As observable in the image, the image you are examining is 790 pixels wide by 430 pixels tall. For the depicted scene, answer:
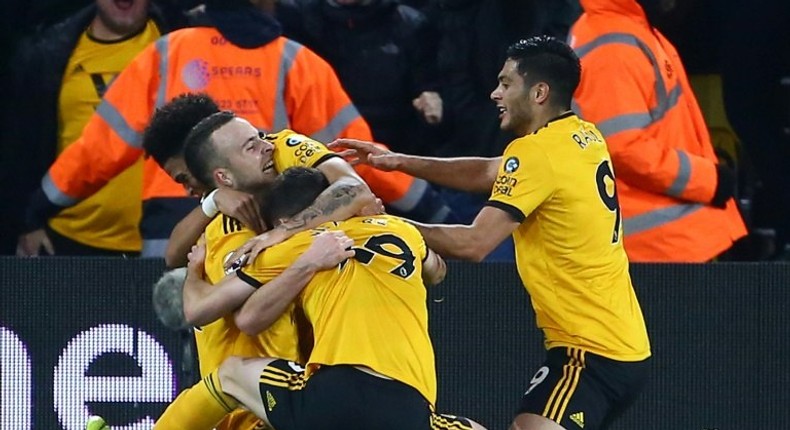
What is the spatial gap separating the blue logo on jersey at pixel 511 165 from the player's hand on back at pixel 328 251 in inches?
25.9

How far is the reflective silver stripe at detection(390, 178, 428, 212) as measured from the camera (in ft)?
29.3

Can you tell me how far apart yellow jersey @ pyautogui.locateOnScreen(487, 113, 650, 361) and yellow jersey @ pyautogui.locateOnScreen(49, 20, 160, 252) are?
8.48 feet

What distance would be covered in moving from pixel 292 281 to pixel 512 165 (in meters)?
0.88

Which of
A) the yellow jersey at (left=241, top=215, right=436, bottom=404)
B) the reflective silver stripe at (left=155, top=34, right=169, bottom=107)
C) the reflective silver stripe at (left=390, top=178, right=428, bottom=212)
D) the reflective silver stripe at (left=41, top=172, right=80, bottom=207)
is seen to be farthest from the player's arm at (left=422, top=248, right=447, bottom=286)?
the reflective silver stripe at (left=41, top=172, right=80, bottom=207)

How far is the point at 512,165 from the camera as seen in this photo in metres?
7.17

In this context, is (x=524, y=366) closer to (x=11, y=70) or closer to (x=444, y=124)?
(x=444, y=124)

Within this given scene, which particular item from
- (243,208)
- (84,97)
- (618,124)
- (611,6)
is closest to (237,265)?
(243,208)

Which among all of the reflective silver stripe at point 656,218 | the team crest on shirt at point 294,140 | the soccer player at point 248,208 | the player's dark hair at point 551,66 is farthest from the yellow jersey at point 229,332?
the reflective silver stripe at point 656,218

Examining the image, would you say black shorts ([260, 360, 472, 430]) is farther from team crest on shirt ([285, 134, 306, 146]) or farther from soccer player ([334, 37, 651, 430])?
team crest on shirt ([285, 134, 306, 146])

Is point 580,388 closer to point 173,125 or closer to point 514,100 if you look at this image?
point 514,100

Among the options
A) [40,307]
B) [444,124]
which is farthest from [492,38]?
[40,307]

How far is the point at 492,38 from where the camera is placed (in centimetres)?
946

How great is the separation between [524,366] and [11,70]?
2.78m

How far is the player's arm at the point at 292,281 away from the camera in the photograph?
673 centimetres
